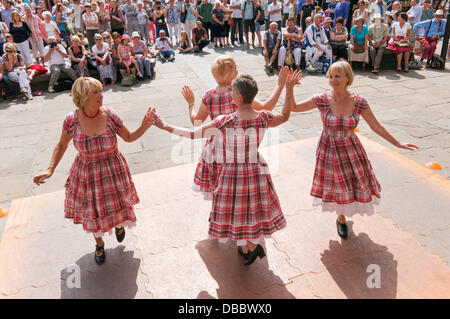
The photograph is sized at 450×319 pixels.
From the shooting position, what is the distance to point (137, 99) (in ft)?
30.7

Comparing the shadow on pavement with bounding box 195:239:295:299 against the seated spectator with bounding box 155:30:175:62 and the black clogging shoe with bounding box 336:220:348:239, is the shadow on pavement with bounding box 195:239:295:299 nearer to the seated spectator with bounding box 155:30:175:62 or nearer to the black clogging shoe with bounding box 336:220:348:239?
the black clogging shoe with bounding box 336:220:348:239

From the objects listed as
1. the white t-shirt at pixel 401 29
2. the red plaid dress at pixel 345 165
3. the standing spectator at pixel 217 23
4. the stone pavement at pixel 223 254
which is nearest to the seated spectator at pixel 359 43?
the white t-shirt at pixel 401 29

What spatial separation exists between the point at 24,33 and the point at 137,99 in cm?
471

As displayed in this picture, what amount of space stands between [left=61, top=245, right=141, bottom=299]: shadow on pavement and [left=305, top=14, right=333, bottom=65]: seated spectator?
940cm

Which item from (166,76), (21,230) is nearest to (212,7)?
(166,76)

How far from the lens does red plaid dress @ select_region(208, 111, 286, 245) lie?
9.85ft

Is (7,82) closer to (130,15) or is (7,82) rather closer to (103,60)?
(103,60)

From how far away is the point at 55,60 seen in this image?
10523mm

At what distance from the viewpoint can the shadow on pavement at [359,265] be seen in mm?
3141

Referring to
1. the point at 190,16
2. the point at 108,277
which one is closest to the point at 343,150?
the point at 108,277

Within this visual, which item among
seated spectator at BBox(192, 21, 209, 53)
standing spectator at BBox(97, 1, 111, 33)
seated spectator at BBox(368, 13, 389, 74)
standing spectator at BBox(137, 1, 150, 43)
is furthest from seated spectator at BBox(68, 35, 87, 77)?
seated spectator at BBox(368, 13, 389, 74)

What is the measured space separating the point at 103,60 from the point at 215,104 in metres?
8.18
